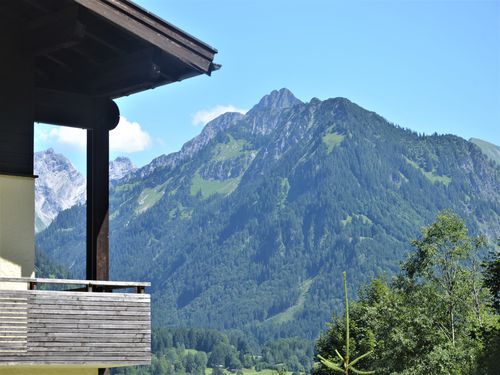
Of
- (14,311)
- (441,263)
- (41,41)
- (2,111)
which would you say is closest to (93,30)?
(41,41)

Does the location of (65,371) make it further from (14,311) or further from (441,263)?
(441,263)

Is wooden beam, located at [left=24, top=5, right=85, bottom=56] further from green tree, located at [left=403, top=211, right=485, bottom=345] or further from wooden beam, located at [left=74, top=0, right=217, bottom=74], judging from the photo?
green tree, located at [left=403, top=211, right=485, bottom=345]

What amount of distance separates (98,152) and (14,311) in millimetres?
3615

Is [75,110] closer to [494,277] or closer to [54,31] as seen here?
[54,31]

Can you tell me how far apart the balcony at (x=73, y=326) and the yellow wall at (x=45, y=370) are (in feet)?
1.94

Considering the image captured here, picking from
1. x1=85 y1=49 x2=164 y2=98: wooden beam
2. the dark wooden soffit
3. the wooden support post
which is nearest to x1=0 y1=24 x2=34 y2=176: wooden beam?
the dark wooden soffit

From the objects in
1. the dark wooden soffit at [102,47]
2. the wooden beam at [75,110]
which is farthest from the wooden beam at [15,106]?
the wooden beam at [75,110]

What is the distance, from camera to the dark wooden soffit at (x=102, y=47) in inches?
579

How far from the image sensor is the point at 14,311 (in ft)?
46.3

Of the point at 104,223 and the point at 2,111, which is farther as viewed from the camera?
the point at 104,223

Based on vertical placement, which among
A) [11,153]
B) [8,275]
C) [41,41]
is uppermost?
[41,41]

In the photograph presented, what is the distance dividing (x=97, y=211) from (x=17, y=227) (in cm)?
177

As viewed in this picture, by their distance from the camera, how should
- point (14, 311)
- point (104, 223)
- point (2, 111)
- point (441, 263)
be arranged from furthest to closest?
1. point (441, 263)
2. point (104, 223)
3. point (2, 111)
4. point (14, 311)

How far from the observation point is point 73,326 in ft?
47.9
